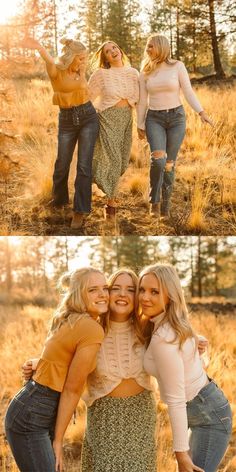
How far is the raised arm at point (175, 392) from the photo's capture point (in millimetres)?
4375

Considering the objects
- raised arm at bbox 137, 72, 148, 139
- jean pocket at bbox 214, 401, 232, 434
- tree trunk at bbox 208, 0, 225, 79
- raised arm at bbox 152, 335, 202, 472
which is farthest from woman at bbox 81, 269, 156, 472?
tree trunk at bbox 208, 0, 225, 79

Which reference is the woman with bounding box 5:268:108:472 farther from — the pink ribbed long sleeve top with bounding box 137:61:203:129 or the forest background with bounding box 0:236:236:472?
the forest background with bounding box 0:236:236:472

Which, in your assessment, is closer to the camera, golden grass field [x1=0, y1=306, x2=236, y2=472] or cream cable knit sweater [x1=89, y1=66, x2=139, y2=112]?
cream cable knit sweater [x1=89, y1=66, x2=139, y2=112]

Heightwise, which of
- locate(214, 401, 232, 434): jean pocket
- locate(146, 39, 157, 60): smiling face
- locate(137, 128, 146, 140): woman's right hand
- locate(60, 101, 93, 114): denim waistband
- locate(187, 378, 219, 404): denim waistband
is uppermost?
locate(146, 39, 157, 60): smiling face

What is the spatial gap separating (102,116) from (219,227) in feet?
5.28

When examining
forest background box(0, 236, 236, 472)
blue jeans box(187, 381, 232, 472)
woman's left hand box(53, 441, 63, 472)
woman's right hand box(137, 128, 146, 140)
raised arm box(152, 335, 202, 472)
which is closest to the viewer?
raised arm box(152, 335, 202, 472)

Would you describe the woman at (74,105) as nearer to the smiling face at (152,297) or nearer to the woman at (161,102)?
the woman at (161,102)

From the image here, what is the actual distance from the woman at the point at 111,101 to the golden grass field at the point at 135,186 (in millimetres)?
613

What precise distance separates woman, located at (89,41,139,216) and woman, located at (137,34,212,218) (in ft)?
0.39

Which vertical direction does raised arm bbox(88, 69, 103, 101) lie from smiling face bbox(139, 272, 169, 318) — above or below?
above

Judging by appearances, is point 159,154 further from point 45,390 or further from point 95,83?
point 45,390

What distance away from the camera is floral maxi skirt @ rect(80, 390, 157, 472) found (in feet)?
15.2

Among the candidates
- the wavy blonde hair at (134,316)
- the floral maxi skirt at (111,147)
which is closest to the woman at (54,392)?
the wavy blonde hair at (134,316)

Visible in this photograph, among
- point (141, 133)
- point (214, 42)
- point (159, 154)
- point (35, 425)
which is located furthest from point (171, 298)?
point (214, 42)
